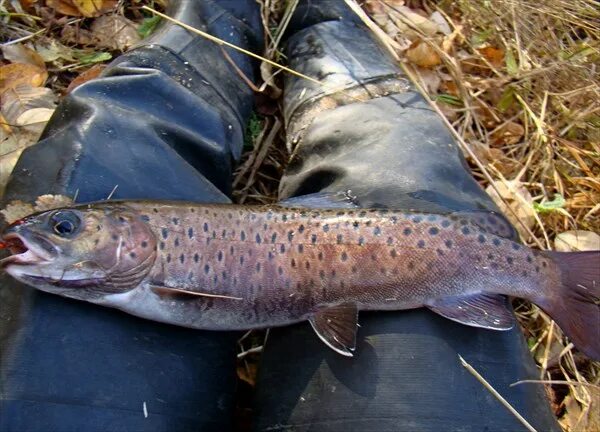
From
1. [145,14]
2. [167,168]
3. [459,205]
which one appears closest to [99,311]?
[167,168]

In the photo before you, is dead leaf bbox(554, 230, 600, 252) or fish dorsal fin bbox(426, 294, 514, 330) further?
dead leaf bbox(554, 230, 600, 252)

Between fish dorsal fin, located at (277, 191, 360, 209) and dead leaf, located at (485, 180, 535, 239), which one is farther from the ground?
fish dorsal fin, located at (277, 191, 360, 209)

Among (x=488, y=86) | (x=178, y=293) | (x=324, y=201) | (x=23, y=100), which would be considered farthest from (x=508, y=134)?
(x=23, y=100)

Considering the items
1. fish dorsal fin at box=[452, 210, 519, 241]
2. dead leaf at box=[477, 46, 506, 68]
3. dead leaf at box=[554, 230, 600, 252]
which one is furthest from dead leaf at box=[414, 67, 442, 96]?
fish dorsal fin at box=[452, 210, 519, 241]

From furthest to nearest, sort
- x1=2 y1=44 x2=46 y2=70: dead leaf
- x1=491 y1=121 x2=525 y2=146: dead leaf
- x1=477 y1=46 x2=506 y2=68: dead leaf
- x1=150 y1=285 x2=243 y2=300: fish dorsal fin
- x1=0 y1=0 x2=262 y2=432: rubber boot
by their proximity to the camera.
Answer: x1=477 y1=46 x2=506 y2=68: dead leaf < x1=491 y1=121 x2=525 y2=146: dead leaf < x1=2 y1=44 x2=46 y2=70: dead leaf < x1=150 y1=285 x2=243 y2=300: fish dorsal fin < x1=0 y1=0 x2=262 y2=432: rubber boot

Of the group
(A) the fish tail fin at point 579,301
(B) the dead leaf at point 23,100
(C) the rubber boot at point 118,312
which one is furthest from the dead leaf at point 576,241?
(B) the dead leaf at point 23,100

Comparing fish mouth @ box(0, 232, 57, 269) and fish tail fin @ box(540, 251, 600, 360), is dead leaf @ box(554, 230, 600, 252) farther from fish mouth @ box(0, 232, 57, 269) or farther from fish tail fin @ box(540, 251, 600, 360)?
fish mouth @ box(0, 232, 57, 269)

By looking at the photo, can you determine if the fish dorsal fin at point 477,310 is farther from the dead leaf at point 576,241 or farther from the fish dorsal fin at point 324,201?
the dead leaf at point 576,241
